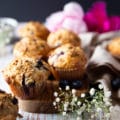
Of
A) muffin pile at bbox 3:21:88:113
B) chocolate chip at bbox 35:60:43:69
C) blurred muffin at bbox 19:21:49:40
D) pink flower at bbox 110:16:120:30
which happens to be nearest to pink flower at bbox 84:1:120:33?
pink flower at bbox 110:16:120:30

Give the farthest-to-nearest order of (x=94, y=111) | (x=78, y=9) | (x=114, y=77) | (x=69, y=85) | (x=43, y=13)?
1. (x=43, y=13)
2. (x=78, y=9)
3. (x=114, y=77)
4. (x=69, y=85)
5. (x=94, y=111)

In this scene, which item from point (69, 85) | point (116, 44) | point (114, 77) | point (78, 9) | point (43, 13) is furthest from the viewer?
point (43, 13)

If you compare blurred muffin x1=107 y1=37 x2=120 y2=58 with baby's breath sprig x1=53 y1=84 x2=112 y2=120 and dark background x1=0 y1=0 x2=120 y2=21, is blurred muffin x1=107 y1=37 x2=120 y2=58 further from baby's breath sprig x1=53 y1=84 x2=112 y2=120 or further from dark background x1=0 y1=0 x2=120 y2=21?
dark background x1=0 y1=0 x2=120 y2=21

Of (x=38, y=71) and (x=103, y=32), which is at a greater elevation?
(x=103, y=32)

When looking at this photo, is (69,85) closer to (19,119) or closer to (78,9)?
(19,119)

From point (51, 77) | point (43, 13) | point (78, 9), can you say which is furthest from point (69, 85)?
point (43, 13)

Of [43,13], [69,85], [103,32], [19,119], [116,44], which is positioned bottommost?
[19,119]
